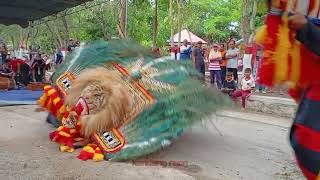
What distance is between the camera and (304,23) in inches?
83.5

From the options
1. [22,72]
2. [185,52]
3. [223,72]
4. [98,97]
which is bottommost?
[22,72]

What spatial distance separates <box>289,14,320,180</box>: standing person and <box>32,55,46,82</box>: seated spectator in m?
13.1

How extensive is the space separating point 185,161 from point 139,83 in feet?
3.67

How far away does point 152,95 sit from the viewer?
5320mm

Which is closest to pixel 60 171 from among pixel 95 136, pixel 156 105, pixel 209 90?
pixel 95 136

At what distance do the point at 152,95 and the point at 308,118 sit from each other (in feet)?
10.6

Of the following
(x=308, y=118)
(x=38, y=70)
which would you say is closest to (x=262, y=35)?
(x=308, y=118)

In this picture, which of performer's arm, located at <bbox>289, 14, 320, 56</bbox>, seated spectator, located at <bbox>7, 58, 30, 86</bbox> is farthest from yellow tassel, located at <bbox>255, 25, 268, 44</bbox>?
seated spectator, located at <bbox>7, 58, 30, 86</bbox>

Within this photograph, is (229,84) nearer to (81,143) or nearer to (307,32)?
(81,143)

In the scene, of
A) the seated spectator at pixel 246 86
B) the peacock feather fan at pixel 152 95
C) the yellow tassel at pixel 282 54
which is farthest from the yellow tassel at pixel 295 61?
the seated spectator at pixel 246 86

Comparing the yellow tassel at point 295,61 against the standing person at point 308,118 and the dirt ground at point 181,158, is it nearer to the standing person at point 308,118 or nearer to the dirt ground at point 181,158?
the standing person at point 308,118

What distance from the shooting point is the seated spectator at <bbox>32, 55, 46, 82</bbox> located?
14.6 m

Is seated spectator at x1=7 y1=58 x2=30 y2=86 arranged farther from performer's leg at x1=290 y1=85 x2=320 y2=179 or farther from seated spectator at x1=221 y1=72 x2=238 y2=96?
performer's leg at x1=290 y1=85 x2=320 y2=179

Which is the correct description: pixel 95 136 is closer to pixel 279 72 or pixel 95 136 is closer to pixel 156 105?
pixel 156 105
